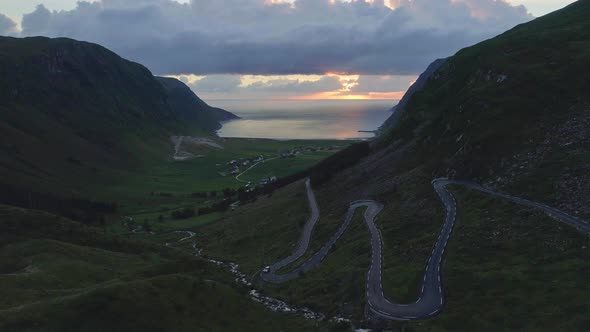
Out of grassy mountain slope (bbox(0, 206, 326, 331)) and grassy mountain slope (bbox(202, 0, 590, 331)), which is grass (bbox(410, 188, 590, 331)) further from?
grassy mountain slope (bbox(0, 206, 326, 331))

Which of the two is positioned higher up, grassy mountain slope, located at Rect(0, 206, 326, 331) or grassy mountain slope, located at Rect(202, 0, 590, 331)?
grassy mountain slope, located at Rect(202, 0, 590, 331)

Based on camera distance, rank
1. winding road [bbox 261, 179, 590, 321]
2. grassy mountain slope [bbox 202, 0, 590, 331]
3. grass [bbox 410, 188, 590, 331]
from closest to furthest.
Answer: grass [bbox 410, 188, 590, 331] < grassy mountain slope [bbox 202, 0, 590, 331] < winding road [bbox 261, 179, 590, 321]

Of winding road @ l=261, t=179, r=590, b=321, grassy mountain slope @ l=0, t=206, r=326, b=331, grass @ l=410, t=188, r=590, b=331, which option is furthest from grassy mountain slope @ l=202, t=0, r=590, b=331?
grassy mountain slope @ l=0, t=206, r=326, b=331

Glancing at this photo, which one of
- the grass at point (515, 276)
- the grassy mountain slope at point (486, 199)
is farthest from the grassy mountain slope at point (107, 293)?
the grass at point (515, 276)

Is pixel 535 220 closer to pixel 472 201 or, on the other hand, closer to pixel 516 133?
pixel 472 201

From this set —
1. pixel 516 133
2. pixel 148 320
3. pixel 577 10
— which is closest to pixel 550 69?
pixel 516 133
